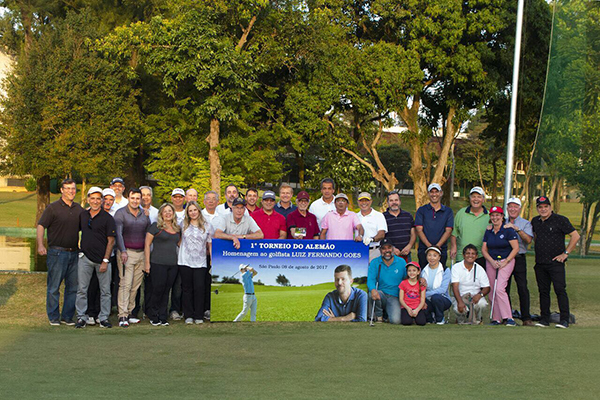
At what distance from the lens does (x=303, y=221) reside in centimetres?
1049

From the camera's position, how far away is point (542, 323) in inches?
404

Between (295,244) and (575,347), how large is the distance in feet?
12.8

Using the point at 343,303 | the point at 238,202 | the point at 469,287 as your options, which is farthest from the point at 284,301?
the point at 469,287

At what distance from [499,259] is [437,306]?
3.81ft

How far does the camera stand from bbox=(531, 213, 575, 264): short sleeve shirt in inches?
400

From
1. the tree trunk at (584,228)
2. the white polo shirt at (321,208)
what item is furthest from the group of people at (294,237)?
the tree trunk at (584,228)

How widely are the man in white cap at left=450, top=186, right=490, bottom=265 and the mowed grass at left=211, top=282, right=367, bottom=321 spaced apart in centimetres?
173

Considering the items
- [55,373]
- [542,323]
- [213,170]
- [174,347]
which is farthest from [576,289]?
[213,170]

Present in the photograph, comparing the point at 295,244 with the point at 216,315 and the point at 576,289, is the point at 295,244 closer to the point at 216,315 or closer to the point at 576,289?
the point at 216,315

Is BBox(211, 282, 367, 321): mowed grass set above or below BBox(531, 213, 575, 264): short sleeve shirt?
below

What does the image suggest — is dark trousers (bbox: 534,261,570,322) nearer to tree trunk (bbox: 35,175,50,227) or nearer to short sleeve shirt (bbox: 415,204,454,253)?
short sleeve shirt (bbox: 415,204,454,253)

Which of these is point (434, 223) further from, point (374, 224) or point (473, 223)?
point (374, 224)

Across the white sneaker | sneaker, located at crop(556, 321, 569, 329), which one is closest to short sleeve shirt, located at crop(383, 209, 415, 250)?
sneaker, located at crop(556, 321, 569, 329)

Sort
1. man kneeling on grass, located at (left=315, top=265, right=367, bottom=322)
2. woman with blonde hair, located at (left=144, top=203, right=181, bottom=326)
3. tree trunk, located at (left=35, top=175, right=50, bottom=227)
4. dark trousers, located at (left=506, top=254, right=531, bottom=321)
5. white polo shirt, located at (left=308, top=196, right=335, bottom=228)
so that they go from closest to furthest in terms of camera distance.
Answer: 1. woman with blonde hair, located at (left=144, top=203, right=181, bottom=326)
2. man kneeling on grass, located at (left=315, top=265, right=367, bottom=322)
3. dark trousers, located at (left=506, top=254, right=531, bottom=321)
4. white polo shirt, located at (left=308, top=196, right=335, bottom=228)
5. tree trunk, located at (left=35, top=175, right=50, bottom=227)
